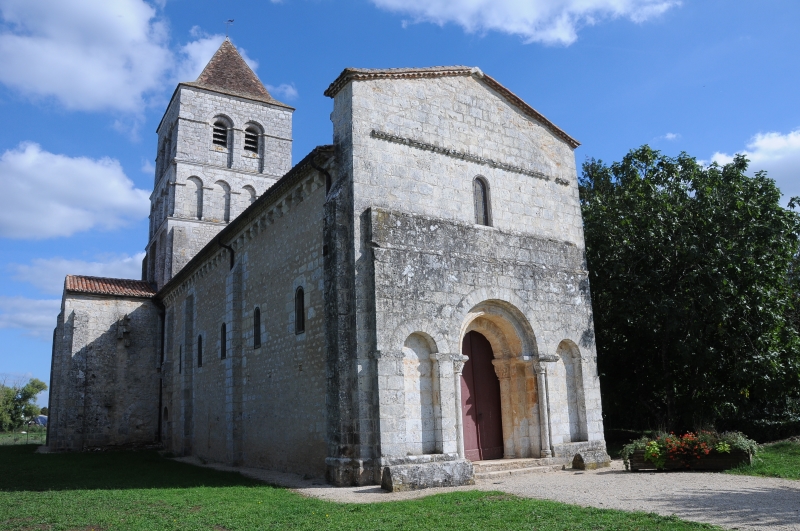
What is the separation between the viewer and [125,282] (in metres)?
28.8

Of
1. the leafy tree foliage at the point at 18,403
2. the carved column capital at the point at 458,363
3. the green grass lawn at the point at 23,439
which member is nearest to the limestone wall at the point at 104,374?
the green grass lawn at the point at 23,439

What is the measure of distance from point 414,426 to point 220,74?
25926mm

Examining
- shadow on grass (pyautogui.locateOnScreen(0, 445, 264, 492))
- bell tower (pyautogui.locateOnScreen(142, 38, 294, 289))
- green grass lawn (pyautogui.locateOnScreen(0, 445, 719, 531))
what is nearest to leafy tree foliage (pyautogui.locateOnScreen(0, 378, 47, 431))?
bell tower (pyautogui.locateOnScreen(142, 38, 294, 289))

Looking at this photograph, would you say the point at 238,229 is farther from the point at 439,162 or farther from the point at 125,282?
the point at 125,282

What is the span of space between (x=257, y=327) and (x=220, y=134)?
56.7 ft

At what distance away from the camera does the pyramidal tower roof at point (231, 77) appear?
3116cm

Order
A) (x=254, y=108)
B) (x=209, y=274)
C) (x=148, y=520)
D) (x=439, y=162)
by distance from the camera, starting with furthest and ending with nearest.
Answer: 1. (x=254, y=108)
2. (x=209, y=274)
3. (x=439, y=162)
4. (x=148, y=520)

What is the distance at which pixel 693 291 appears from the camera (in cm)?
1642

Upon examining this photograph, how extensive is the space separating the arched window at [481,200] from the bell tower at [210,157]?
57.7 feet

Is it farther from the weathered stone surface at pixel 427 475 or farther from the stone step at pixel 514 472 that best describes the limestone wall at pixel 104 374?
the weathered stone surface at pixel 427 475

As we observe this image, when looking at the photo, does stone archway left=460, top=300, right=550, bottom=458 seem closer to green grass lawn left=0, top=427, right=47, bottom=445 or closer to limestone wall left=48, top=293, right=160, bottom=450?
limestone wall left=48, top=293, right=160, bottom=450

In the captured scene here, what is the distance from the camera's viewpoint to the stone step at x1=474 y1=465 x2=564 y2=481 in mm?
12028

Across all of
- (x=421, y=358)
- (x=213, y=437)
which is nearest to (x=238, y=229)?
(x=213, y=437)

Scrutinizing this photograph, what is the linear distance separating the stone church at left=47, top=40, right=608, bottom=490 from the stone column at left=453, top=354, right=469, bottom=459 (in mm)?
38
